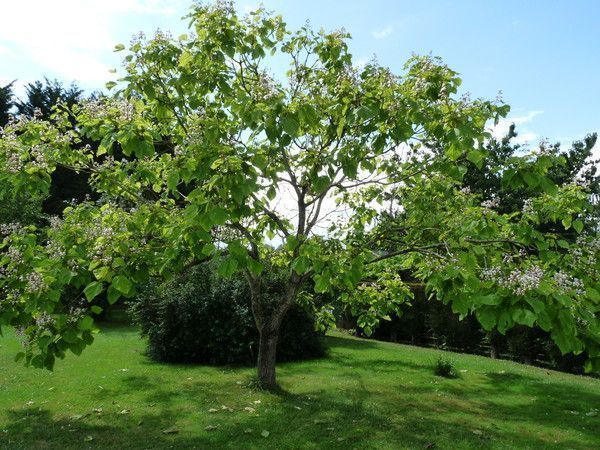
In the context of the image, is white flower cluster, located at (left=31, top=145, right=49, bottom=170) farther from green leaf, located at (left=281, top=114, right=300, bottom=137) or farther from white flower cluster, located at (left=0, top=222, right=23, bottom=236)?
green leaf, located at (left=281, top=114, right=300, bottom=137)

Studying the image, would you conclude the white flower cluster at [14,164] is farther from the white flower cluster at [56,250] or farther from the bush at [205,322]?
the bush at [205,322]

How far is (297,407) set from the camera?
791 cm

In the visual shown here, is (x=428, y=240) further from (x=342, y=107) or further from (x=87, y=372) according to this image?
(x=87, y=372)

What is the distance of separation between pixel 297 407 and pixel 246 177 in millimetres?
4524

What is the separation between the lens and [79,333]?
186 inches

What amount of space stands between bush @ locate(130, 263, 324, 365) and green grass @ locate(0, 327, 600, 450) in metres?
0.64

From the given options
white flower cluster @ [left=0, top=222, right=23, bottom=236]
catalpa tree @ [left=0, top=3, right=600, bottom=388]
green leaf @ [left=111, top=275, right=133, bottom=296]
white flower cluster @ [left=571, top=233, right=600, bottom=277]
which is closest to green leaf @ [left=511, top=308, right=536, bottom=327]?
catalpa tree @ [left=0, top=3, right=600, bottom=388]

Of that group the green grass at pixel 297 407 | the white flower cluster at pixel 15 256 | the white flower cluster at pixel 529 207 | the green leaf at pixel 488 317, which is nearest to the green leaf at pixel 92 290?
the white flower cluster at pixel 15 256

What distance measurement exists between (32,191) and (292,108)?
3352 millimetres

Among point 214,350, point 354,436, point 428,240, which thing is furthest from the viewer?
point 214,350

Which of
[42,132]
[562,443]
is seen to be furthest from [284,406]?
[42,132]

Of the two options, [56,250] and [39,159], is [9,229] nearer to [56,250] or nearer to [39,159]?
[56,250]

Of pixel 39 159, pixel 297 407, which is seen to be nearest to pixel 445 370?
pixel 297 407

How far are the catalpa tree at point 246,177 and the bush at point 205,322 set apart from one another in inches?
149
